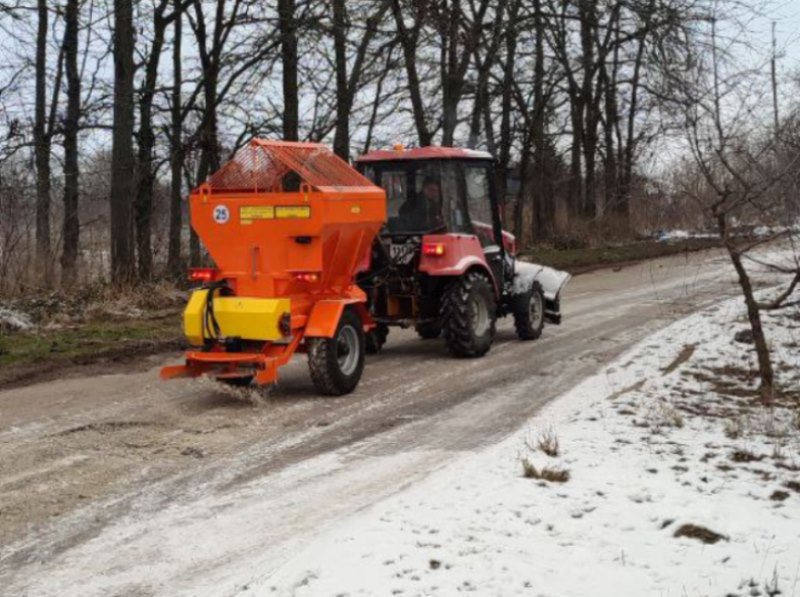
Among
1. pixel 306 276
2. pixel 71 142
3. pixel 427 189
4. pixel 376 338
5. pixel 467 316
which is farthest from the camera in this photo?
pixel 71 142

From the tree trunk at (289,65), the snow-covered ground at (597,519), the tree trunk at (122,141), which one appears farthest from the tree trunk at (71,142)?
A: the snow-covered ground at (597,519)

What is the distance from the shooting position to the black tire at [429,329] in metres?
10.1

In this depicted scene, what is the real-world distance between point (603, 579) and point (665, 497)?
3.92 ft

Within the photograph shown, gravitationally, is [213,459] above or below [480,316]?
below

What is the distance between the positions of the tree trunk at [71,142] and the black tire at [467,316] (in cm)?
834

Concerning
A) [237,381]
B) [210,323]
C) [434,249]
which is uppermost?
[434,249]

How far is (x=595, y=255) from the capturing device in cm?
2409

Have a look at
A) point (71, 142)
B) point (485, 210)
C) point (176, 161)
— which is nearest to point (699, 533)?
point (485, 210)

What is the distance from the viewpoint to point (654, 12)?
17125 mm

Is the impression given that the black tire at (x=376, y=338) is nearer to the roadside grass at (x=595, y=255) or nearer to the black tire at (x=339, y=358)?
the black tire at (x=339, y=358)

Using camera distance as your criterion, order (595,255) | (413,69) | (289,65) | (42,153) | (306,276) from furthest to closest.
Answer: (595,255), (413,69), (42,153), (289,65), (306,276)

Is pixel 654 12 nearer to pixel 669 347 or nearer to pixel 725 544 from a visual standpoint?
pixel 669 347

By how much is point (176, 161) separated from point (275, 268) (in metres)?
10.9

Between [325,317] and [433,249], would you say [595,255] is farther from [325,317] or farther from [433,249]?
[325,317]
